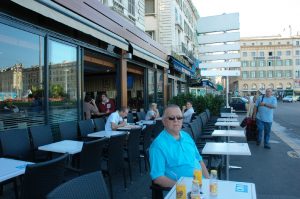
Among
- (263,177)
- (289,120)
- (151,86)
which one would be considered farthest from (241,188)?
(289,120)

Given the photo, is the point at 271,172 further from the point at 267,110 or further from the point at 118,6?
the point at 118,6

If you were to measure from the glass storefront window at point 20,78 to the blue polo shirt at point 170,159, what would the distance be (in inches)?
160

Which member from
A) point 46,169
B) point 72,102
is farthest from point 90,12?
point 46,169

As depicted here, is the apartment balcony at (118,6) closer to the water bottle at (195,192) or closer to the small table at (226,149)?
the small table at (226,149)

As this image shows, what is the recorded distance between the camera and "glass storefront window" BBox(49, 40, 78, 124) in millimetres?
7748

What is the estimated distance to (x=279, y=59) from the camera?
100m

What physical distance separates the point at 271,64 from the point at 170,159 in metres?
104

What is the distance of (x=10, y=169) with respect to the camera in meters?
3.66

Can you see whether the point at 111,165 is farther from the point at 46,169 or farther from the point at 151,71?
the point at 151,71

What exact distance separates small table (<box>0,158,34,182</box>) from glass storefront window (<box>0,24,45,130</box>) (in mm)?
2334

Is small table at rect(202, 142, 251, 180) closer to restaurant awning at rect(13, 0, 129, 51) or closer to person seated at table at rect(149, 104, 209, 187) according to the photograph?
person seated at table at rect(149, 104, 209, 187)

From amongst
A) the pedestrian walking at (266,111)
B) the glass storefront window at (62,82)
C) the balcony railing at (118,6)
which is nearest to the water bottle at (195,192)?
the glass storefront window at (62,82)

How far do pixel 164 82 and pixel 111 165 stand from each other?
15.3 meters

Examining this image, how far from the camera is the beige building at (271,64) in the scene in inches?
3893
